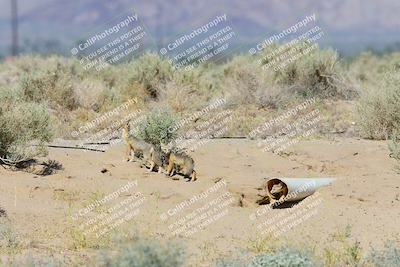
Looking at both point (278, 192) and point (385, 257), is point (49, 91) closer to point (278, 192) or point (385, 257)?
point (278, 192)

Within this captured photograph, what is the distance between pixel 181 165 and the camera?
38.6 feet

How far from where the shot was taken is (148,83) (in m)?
21.3

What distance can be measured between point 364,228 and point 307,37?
1568cm

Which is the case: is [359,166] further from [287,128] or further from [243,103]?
[243,103]

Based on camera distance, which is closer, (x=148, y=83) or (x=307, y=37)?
(x=148, y=83)

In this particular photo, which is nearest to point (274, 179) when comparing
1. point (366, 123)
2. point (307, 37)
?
point (366, 123)

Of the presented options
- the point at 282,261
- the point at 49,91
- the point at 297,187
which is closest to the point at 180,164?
the point at 297,187

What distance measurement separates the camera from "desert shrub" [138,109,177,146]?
43.3ft

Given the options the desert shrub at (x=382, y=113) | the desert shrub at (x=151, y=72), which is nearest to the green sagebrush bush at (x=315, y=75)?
the desert shrub at (x=151, y=72)

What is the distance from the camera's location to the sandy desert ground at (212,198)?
344 inches

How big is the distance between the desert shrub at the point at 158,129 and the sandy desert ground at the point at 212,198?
1.89 feet

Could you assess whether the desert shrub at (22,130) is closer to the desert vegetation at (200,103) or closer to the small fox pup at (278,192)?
the desert vegetation at (200,103)

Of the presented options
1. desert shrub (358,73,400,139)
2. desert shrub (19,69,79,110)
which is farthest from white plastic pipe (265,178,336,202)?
desert shrub (19,69,79,110)

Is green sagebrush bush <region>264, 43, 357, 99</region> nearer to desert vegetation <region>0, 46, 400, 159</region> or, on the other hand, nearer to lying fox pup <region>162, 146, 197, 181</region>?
desert vegetation <region>0, 46, 400, 159</region>
